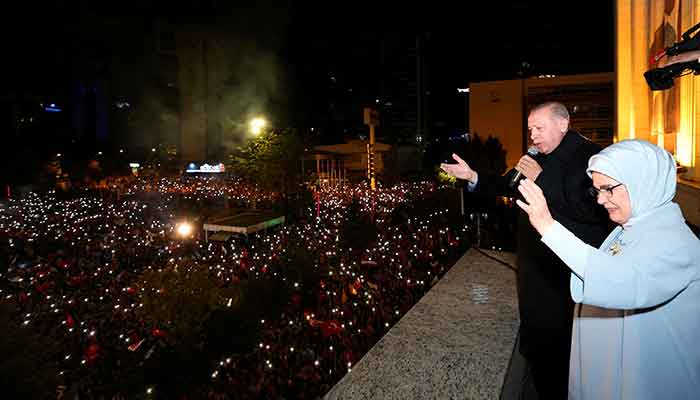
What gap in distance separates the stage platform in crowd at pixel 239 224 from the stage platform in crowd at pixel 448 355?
18.5ft

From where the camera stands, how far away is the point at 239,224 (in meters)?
8.55

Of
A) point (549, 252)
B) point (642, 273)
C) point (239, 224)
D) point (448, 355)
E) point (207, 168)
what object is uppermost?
point (207, 168)

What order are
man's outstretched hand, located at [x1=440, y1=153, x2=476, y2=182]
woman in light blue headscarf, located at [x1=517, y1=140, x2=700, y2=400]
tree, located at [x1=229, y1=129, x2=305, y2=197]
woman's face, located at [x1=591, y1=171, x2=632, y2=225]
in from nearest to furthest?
woman in light blue headscarf, located at [x1=517, y1=140, x2=700, y2=400] < woman's face, located at [x1=591, y1=171, x2=632, y2=225] < man's outstretched hand, located at [x1=440, y1=153, x2=476, y2=182] < tree, located at [x1=229, y1=129, x2=305, y2=197]

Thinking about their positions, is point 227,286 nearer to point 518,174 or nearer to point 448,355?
point 448,355

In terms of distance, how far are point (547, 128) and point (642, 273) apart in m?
1.26

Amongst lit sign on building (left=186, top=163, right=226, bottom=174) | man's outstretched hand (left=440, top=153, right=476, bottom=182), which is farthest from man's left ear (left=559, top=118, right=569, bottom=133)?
lit sign on building (left=186, top=163, right=226, bottom=174)

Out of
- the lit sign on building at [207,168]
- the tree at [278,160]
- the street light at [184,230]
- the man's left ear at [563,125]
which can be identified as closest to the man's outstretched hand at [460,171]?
the man's left ear at [563,125]

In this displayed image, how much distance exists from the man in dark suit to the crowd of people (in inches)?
70.0

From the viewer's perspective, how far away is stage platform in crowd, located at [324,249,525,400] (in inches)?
82.9

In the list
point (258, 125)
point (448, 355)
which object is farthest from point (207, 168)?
point (448, 355)

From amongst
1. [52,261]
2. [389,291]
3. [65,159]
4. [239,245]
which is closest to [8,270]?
[52,261]

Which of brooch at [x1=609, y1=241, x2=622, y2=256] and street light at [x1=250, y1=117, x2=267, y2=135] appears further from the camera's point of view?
street light at [x1=250, y1=117, x2=267, y2=135]

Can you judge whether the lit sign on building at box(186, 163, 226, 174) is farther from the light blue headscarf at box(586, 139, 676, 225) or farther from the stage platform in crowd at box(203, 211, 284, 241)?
the light blue headscarf at box(586, 139, 676, 225)

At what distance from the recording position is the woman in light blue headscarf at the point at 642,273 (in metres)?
1.20
